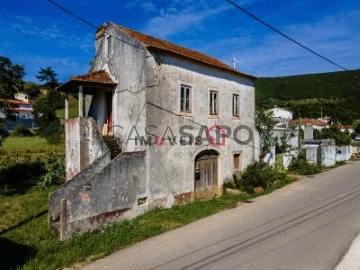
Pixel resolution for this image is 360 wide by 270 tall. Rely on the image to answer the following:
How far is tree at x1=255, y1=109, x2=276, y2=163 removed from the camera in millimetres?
20141

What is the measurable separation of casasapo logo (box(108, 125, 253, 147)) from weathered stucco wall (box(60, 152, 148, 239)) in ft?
2.74

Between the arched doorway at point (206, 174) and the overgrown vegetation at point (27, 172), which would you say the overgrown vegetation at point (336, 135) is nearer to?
the arched doorway at point (206, 174)

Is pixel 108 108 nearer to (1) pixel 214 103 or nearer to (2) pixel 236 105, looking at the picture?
(1) pixel 214 103

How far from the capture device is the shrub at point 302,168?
2294 centimetres

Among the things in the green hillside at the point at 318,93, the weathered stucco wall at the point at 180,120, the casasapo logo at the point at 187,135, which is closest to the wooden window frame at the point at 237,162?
the weathered stucco wall at the point at 180,120

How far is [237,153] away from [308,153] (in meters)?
11.2

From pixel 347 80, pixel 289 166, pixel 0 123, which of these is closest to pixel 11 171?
pixel 0 123

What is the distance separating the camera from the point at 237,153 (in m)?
17.6

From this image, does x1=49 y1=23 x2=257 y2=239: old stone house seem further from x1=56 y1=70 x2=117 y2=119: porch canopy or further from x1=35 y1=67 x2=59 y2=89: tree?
x1=35 y1=67 x2=59 y2=89: tree

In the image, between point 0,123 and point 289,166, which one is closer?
point 0,123

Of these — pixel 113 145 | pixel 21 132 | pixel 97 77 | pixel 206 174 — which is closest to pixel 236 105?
pixel 206 174

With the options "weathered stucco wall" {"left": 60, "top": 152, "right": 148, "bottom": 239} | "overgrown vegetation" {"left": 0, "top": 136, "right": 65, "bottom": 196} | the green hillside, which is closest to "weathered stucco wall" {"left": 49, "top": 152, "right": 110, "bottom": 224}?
"weathered stucco wall" {"left": 60, "top": 152, "right": 148, "bottom": 239}

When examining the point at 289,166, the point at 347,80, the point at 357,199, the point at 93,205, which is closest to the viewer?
the point at 93,205

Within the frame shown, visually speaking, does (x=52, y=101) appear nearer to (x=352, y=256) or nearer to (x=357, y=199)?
(x=357, y=199)
